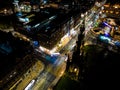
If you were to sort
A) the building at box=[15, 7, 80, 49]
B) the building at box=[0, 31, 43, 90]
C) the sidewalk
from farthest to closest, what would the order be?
the building at box=[15, 7, 80, 49] < the sidewalk < the building at box=[0, 31, 43, 90]

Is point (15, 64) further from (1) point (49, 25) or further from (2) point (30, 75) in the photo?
(1) point (49, 25)

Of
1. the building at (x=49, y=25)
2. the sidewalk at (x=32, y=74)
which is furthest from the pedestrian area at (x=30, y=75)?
the building at (x=49, y=25)

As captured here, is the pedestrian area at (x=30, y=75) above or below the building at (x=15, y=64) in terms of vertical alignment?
below

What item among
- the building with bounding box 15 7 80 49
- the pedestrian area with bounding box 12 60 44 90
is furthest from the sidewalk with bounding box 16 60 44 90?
the building with bounding box 15 7 80 49

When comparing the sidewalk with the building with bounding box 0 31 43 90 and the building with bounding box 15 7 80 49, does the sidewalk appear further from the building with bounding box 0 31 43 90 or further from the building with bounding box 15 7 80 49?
the building with bounding box 15 7 80 49

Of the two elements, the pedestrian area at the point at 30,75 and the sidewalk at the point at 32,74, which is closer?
the pedestrian area at the point at 30,75

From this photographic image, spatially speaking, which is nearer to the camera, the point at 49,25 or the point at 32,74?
the point at 32,74

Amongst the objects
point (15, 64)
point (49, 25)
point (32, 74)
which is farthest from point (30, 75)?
point (49, 25)

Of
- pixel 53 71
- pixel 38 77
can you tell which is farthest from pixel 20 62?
pixel 53 71

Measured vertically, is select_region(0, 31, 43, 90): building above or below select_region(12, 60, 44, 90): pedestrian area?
above

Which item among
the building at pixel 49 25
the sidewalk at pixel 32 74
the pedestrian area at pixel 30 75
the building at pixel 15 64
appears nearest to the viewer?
the building at pixel 15 64

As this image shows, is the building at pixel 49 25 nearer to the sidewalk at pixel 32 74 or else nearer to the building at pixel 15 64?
the sidewalk at pixel 32 74
